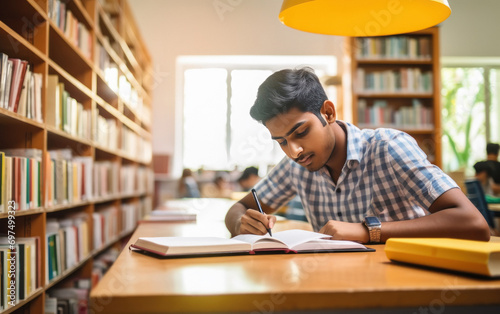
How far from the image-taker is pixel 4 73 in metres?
1.70

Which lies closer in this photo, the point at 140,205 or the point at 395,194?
the point at 395,194

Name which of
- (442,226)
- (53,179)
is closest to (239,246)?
(442,226)

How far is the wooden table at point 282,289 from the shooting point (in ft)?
2.21

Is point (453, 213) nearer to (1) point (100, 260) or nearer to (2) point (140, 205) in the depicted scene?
(1) point (100, 260)

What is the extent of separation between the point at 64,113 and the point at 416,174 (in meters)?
1.88

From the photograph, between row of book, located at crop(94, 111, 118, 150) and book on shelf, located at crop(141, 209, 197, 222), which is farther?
row of book, located at crop(94, 111, 118, 150)

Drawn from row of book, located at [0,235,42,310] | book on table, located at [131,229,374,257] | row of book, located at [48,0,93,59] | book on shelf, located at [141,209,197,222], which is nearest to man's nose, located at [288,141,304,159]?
book on table, located at [131,229,374,257]

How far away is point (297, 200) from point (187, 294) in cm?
235

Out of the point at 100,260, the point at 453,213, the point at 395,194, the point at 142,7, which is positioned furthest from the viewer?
the point at 142,7

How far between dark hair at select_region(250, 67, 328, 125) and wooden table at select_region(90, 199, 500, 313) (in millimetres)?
588

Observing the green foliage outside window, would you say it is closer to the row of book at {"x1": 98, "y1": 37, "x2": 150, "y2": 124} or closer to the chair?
the chair

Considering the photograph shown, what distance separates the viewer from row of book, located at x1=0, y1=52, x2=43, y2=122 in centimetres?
170

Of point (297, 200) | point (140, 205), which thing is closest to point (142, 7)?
point (140, 205)

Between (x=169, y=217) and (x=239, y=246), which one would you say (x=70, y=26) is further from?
(x=239, y=246)
